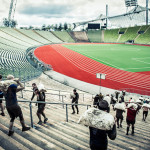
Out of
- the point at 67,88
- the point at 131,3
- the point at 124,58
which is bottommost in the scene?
the point at 67,88

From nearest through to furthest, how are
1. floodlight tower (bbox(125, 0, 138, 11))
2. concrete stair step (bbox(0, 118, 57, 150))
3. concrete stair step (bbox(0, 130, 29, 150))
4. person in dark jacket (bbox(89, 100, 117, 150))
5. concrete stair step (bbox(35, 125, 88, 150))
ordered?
person in dark jacket (bbox(89, 100, 117, 150)), concrete stair step (bbox(0, 130, 29, 150)), concrete stair step (bbox(0, 118, 57, 150)), concrete stair step (bbox(35, 125, 88, 150)), floodlight tower (bbox(125, 0, 138, 11))

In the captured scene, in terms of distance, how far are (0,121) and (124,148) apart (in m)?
3.51

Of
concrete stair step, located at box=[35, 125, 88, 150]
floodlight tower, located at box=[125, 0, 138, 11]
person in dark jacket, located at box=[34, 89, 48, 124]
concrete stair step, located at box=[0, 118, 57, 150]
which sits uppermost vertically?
floodlight tower, located at box=[125, 0, 138, 11]

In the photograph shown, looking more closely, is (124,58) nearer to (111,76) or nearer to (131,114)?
(111,76)

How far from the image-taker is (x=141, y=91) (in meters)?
15.4

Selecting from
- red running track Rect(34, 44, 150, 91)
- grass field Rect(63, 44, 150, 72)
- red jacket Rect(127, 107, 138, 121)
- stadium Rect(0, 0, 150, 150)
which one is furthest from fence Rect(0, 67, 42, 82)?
grass field Rect(63, 44, 150, 72)

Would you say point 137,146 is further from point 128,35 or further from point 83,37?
point 83,37

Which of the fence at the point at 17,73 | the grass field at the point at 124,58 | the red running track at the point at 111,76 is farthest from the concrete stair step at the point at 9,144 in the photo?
the grass field at the point at 124,58

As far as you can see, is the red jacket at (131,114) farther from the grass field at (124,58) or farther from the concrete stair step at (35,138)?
the grass field at (124,58)

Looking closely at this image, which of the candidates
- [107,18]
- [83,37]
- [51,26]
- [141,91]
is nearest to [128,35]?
[83,37]

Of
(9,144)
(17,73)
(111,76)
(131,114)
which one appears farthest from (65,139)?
(111,76)

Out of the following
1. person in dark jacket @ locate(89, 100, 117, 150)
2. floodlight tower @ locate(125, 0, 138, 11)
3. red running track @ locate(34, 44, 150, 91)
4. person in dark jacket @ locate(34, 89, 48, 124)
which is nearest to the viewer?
person in dark jacket @ locate(89, 100, 117, 150)

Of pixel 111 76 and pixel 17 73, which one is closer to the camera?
pixel 17 73

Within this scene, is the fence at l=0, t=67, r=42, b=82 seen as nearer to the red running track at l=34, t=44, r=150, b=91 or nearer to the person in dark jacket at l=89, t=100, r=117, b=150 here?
the red running track at l=34, t=44, r=150, b=91
